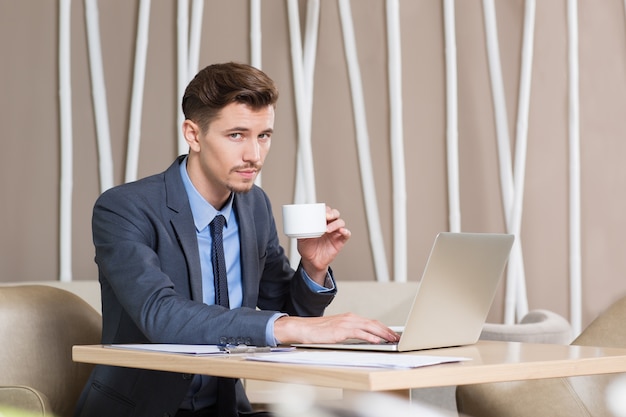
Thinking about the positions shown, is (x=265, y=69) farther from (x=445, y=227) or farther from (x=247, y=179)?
(x=247, y=179)

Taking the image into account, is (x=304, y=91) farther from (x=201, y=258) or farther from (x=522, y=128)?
(x=201, y=258)

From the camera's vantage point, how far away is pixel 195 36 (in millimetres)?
3322

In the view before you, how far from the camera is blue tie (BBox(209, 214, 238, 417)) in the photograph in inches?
68.7

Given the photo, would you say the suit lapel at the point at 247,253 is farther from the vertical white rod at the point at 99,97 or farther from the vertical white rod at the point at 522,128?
the vertical white rod at the point at 522,128

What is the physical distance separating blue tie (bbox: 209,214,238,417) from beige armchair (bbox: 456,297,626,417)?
57 cm

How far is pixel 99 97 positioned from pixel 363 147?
95cm

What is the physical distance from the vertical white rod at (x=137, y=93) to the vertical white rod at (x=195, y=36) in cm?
16

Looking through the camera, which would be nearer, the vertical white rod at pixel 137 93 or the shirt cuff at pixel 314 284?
the shirt cuff at pixel 314 284

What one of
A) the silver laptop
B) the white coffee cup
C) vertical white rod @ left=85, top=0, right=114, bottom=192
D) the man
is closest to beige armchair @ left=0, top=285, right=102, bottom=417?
the man

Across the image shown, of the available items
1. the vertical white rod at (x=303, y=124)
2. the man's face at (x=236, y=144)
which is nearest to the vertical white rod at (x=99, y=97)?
the vertical white rod at (x=303, y=124)

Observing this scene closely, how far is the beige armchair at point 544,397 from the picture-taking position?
2.02m

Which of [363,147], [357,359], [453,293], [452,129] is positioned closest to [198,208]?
[453,293]

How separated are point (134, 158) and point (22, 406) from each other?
59.5 inches

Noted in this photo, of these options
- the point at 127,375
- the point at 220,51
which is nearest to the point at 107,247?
the point at 127,375
